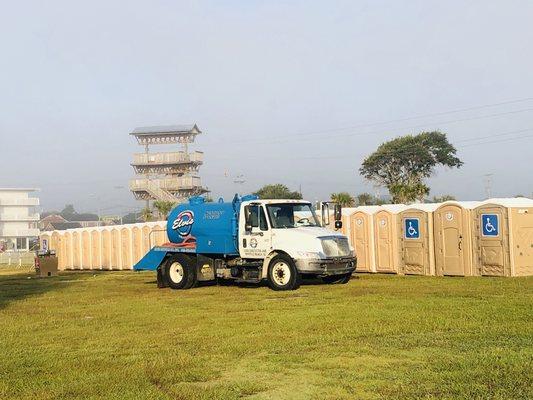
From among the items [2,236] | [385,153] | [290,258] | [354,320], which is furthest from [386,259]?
[2,236]

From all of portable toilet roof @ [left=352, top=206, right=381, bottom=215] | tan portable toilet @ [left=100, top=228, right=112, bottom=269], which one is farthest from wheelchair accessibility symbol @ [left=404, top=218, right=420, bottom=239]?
tan portable toilet @ [left=100, top=228, right=112, bottom=269]

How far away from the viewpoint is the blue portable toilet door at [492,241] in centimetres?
1855

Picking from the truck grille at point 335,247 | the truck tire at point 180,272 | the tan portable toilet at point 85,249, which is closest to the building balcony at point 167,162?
the tan portable toilet at point 85,249

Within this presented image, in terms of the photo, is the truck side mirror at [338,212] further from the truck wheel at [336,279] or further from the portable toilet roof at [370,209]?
the portable toilet roof at [370,209]

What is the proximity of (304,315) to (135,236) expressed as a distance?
20625 millimetres

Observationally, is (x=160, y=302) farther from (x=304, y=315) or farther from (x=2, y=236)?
(x=2, y=236)

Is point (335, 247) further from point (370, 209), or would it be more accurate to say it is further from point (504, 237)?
point (370, 209)

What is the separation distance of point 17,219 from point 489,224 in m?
102

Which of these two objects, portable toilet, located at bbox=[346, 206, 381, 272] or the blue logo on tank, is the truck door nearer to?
the blue logo on tank

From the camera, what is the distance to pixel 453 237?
19781 millimetres

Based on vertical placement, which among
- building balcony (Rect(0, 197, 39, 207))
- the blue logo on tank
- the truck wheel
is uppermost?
building balcony (Rect(0, 197, 39, 207))

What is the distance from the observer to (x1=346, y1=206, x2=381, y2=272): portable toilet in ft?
73.3

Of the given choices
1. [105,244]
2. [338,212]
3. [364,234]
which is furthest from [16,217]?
[338,212]

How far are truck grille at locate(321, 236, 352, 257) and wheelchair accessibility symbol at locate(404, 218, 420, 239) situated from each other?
451 cm
